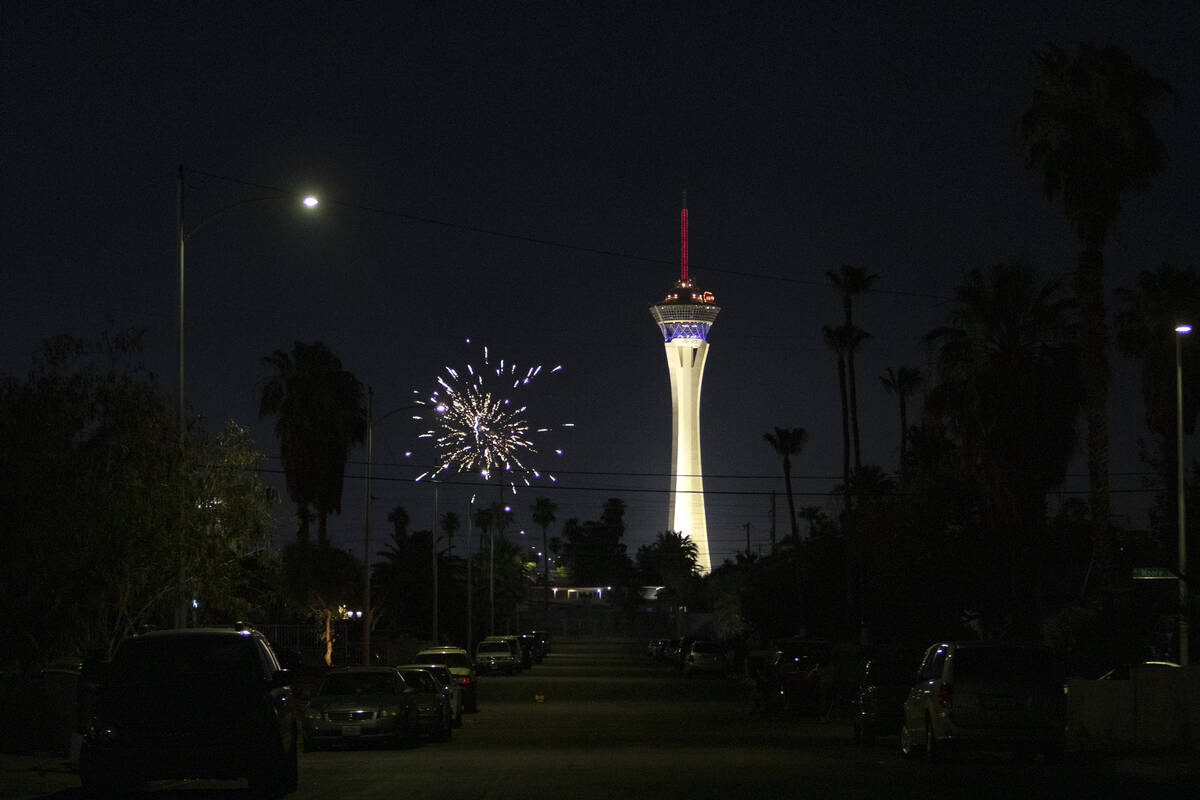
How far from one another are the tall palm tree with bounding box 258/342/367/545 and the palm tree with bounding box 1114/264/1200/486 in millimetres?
28789

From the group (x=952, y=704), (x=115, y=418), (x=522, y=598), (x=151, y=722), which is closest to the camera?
(x=151, y=722)

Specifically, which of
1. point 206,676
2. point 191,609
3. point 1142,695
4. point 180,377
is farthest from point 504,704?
point 206,676

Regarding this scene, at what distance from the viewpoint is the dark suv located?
52.5 ft

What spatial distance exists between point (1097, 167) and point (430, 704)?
19.3 metres

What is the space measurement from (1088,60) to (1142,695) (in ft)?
56.1

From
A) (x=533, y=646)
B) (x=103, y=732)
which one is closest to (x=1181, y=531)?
(x=103, y=732)

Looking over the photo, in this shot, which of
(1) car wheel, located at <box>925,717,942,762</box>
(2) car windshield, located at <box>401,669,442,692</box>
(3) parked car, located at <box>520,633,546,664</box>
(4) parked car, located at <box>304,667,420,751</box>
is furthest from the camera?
(3) parked car, located at <box>520,633,546,664</box>

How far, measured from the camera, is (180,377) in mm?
26781

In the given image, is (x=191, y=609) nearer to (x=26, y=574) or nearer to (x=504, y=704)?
(x=26, y=574)

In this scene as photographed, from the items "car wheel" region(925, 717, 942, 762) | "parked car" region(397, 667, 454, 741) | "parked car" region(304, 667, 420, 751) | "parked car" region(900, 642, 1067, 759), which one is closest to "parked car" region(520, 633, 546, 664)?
"parked car" region(397, 667, 454, 741)

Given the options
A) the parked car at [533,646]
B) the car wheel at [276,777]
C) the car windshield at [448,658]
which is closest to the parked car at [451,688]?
the car windshield at [448,658]

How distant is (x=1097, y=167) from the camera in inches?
1430

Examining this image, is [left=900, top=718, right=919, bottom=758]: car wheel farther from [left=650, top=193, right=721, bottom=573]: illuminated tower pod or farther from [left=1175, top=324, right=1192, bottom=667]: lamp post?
[left=650, top=193, right=721, bottom=573]: illuminated tower pod

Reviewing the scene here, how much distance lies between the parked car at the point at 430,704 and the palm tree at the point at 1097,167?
15.8 meters
